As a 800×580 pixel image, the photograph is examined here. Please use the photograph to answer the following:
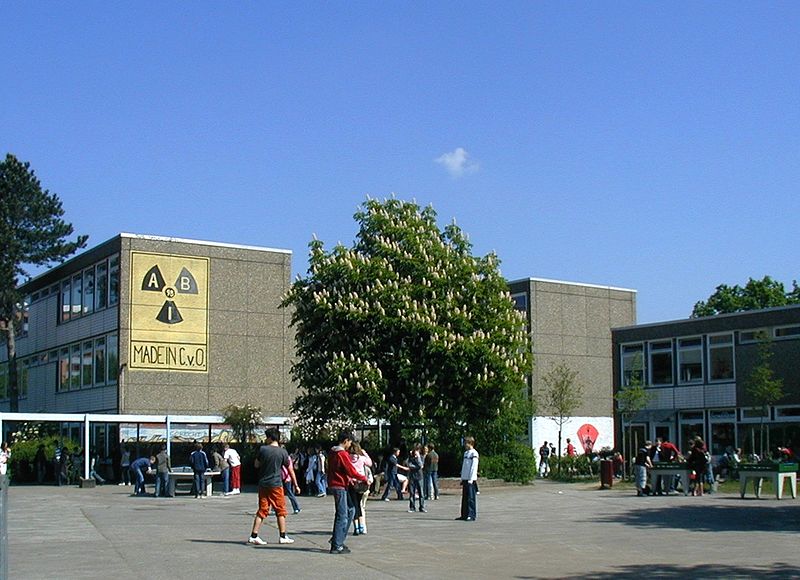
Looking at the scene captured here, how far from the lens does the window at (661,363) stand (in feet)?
167

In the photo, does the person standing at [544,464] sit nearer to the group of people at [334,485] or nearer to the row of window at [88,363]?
the row of window at [88,363]

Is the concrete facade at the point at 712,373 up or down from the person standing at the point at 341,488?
up

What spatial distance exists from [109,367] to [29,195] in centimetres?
1671

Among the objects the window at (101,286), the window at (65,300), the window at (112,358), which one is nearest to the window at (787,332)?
the window at (112,358)

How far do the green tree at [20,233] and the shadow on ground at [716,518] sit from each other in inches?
1682

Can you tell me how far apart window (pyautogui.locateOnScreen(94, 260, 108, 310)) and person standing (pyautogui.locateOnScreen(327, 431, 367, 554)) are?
33.5 meters

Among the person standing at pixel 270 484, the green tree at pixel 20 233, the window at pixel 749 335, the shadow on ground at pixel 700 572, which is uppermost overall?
the green tree at pixel 20 233

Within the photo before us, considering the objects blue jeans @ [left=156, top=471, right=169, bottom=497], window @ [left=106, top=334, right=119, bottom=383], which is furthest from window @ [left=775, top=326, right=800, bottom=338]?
window @ [left=106, top=334, right=119, bottom=383]

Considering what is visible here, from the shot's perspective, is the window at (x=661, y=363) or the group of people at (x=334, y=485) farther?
the window at (x=661, y=363)

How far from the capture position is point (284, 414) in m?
51.5

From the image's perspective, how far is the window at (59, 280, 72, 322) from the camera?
181ft

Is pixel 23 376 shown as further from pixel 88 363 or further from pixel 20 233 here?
pixel 88 363

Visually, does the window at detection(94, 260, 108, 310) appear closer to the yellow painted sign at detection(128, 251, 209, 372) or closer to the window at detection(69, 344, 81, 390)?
the yellow painted sign at detection(128, 251, 209, 372)

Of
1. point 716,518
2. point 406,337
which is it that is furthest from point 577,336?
point 716,518
